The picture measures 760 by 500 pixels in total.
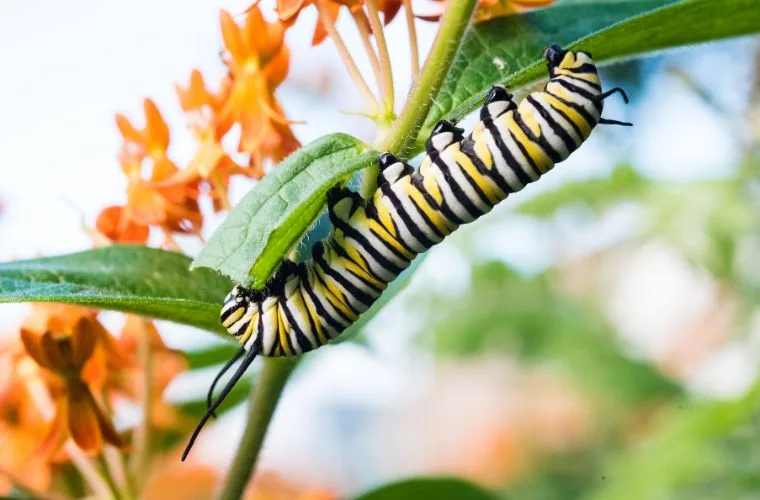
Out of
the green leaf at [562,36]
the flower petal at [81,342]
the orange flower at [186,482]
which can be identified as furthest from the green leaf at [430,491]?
the orange flower at [186,482]

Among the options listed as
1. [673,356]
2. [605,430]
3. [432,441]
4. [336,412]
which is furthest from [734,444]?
[336,412]

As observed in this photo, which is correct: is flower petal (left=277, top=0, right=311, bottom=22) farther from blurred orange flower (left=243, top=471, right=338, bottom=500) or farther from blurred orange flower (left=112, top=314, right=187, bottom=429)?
blurred orange flower (left=243, top=471, right=338, bottom=500)

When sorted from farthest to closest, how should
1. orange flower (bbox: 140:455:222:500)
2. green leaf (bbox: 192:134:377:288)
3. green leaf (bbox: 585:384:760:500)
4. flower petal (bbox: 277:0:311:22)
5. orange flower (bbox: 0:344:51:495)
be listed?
orange flower (bbox: 140:455:222:500), green leaf (bbox: 585:384:760:500), orange flower (bbox: 0:344:51:495), flower petal (bbox: 277:0:311:22), green leaf (bbox: 192:134:377:288)

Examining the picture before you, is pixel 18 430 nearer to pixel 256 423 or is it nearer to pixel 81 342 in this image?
pixel 81 342

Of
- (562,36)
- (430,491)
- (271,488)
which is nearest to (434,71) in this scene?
(562,36)

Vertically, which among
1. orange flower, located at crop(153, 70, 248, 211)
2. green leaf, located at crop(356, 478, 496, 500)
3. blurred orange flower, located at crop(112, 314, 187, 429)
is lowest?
green leaf, located at crop(356, 478, 496, 500)

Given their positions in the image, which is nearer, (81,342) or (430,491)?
(81,342)

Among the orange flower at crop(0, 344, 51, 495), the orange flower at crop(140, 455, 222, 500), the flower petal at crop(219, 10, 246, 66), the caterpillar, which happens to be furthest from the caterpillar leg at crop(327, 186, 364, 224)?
the orange flower at crop(140, 455, 222, 500)

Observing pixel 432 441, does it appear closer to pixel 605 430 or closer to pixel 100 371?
pixel 605 430
